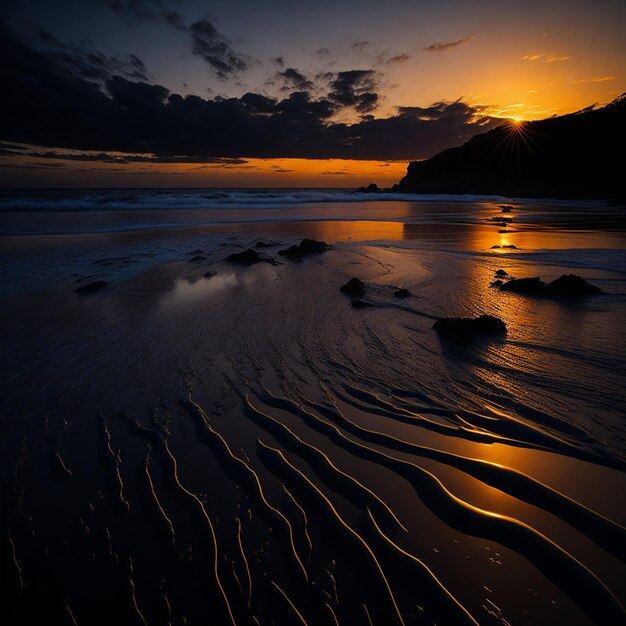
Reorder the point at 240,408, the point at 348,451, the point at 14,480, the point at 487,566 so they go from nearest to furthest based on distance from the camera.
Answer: the point at 487,566 < the point at 14,480 < the point at 348,451 < the point at 240,408

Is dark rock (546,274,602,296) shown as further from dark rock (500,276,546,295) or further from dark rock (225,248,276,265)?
dark rock (225,248,276,265)

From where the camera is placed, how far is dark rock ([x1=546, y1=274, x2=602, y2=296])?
5.79 metres

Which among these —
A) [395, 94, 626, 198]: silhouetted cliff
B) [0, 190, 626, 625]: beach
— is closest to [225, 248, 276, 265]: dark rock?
[0, 190, 626, 625]: beach

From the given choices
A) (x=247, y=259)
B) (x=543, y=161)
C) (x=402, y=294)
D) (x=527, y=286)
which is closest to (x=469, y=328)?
(x=402, y=294)

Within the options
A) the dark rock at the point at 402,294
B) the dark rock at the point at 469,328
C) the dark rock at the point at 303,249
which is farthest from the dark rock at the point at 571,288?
the dark rock at the point at 303,249

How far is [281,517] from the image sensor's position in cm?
196

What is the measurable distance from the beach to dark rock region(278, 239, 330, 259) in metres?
4.92

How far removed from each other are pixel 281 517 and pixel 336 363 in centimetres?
196

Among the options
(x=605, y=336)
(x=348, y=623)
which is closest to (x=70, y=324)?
(x=348, y=623)

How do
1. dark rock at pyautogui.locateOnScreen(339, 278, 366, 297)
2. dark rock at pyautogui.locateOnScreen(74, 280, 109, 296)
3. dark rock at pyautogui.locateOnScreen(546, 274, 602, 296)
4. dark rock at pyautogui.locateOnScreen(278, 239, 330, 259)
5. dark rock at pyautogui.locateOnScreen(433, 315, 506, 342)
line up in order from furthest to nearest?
dark rock at pyautogui.locateOnScreen(278, 239, 330, 259), dark rock at pyautogui.locateOnScreen(74, 280, 109, 296), dark rock at pyautogui.locateOnScreen(339, 278, 366, 297), dark rock at pyautogui.locateOnScreen(546, 274, 602, 296), dark rock at pyautogui.locateOnScreen(433, 315, 506, 342)

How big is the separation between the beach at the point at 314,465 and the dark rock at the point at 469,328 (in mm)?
160

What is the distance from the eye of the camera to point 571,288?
19.0 feet

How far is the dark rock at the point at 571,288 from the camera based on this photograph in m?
5.79

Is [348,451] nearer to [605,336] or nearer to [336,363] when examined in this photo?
[336,363]
